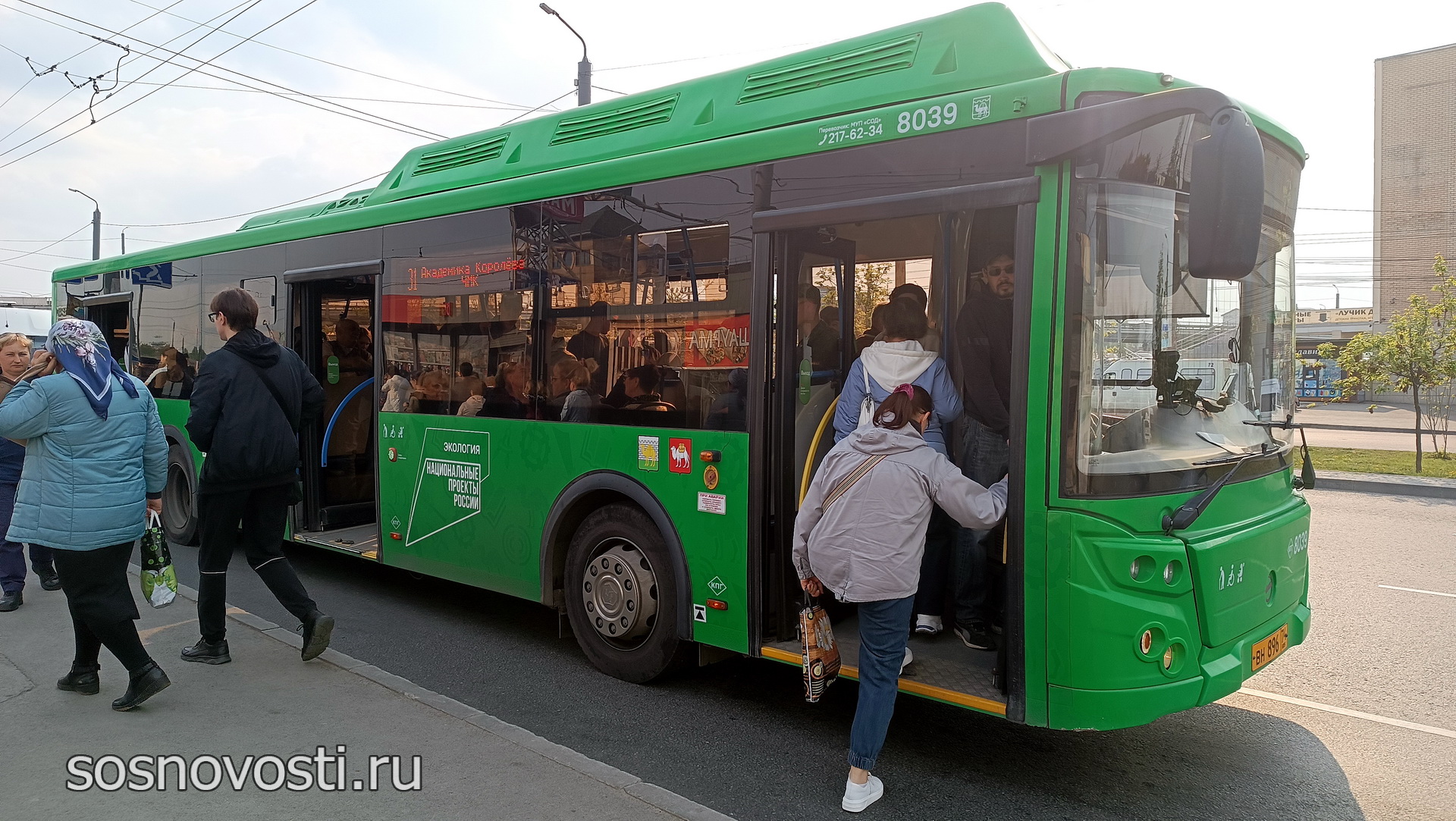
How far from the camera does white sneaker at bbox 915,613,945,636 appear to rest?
4945 mm

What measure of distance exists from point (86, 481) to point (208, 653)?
138 cm

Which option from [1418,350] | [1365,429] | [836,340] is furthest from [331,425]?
[1365,429]

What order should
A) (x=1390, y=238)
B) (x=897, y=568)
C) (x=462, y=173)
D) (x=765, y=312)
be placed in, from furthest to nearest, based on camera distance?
(x=1390, y=238) → (x=462, y=173) → (x=765, y=312) → (x=897, y=568)

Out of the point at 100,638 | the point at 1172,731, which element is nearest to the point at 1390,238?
the point at 1172,731

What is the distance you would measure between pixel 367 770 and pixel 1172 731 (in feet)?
12.3

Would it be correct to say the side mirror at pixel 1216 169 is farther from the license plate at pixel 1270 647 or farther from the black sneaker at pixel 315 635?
the black sneaker at pixel 315 635

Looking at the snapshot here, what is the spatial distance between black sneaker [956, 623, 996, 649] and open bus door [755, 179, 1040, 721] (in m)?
0.05

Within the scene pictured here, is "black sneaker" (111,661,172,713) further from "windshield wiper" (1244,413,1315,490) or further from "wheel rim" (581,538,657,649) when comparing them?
"windshield wiper" (1244,413,1315,490)

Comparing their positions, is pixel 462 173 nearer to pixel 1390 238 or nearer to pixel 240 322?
pixel 240 322

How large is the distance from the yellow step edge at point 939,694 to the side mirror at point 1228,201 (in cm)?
184

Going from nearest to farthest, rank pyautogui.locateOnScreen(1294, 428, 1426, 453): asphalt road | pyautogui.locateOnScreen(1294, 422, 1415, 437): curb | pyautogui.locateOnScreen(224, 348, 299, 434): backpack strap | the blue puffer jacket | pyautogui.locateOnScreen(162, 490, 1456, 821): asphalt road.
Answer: pyautogui.locateOnScreen(162, 490, 1456, 821): asphalt road, the blue puffer jacket, pyautogui.locateOnScreen(224, 348, 299, 434): backpack strap, pyautogui.locateOnScreen(1294, 428, 1426, 453): asphalt road, pyautogui.locateOnScreen(1294, 422, 1415, 437): curb

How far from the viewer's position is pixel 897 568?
3787mm

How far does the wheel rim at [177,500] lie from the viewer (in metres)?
9.53

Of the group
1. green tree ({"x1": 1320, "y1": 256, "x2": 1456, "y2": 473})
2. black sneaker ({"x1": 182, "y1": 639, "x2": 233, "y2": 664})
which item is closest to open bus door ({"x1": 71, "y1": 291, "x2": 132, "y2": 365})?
black sneaker ({"x1": 182, "y1": 639, "x2": 233, "y2": 664})
